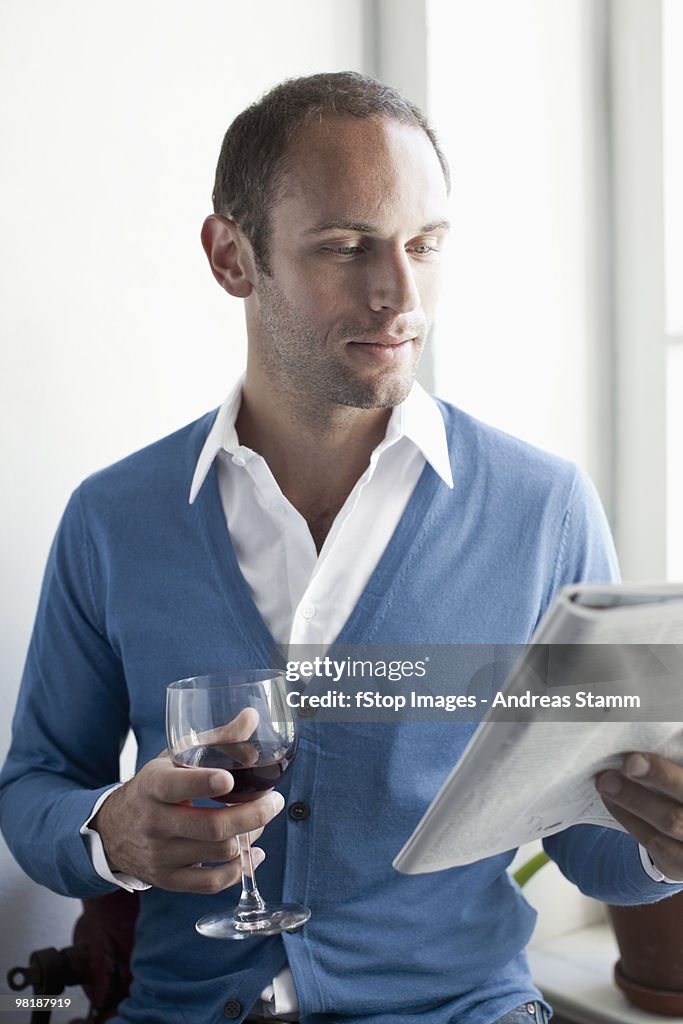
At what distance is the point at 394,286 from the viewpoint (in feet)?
4.67

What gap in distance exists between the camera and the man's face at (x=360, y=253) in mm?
1433

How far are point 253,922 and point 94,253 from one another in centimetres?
109

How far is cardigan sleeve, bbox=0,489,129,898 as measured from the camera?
1.55 meters

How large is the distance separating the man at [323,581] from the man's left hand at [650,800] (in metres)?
0.23

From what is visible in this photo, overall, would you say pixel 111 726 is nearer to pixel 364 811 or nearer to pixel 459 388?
pixel 364 811

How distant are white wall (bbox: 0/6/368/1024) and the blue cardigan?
182 mm

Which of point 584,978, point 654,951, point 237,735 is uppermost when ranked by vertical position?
point 237,735

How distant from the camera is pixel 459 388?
6.75 feet

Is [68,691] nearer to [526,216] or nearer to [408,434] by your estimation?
[408,434]

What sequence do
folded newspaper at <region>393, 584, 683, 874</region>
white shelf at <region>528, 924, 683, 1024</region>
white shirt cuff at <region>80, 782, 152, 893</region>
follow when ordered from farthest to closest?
white shelf at <region>528, 924, 683, 1024</region>, white shirt cuff at <region>80, 782, 152, 893</region>, folded newspaper at <region>393, 584, 683, 874</region>

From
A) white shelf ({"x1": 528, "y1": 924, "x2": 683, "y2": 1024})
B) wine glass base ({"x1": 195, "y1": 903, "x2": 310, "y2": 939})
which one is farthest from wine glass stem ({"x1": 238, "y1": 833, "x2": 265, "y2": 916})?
white shelf ({"x1": 528, "y1": 924, "x2": 683, "y2": 1024})

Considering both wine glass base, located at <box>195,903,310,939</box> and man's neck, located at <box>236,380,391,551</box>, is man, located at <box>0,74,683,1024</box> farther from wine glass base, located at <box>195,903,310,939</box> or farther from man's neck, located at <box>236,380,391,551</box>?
wine glass base, located at <box>195,903,310,939</box>

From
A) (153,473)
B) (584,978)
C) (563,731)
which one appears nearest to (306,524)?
(153,473)

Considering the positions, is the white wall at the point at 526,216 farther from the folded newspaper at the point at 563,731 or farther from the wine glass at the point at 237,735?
the folded newspaper at the point at 563,731
